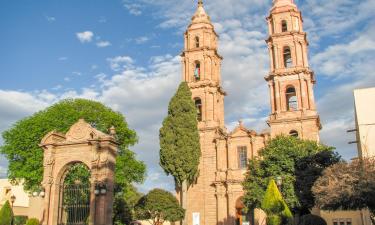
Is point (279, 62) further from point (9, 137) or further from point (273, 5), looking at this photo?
point (9, 137)

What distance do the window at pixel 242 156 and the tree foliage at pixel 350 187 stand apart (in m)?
18.4

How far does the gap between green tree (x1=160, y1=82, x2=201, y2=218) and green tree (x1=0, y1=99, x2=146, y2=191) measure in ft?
9.85

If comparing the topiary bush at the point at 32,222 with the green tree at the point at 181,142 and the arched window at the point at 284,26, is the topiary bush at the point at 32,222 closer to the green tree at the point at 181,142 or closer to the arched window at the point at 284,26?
the green tree at the point at 181,142

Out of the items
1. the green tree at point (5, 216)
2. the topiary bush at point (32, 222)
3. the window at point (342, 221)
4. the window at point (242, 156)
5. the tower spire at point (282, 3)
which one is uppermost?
the tower spire at point (282, 3)

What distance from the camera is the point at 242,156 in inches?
1624

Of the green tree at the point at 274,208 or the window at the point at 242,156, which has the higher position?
the window at the point at 242,156

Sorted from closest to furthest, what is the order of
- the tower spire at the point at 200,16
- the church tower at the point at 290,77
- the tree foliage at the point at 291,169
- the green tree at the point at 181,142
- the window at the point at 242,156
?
the tree foliage at the point at 291,169
the green tree at the point at 181,142
the church tower at the point at 290,77
the window at the point at 242,156
the tower spire at the point at 200,16

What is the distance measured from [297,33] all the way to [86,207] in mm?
29227

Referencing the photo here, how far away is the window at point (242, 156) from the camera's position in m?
40.9

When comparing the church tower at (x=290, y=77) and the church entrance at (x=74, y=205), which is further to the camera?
the church tower at (x=290, y=77)

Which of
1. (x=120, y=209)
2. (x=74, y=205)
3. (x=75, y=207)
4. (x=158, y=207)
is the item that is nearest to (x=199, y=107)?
(x=120, y=209)

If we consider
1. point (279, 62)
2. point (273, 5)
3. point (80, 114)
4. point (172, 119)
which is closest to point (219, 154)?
point (172, 119)

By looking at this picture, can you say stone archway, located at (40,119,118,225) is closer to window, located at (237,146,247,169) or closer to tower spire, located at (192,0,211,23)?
window, located at (237,146,247,169)

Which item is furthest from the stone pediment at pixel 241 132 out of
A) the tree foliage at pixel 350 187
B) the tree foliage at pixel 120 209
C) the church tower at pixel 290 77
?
the tree foliage at pixel 350 187
